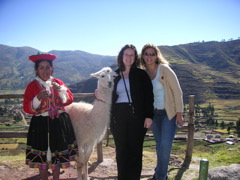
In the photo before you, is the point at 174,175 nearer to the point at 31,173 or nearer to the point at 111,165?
the point at 111,165

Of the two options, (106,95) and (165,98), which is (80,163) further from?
(165,98)

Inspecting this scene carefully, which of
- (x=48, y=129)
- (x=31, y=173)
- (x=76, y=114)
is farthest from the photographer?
(x=31, y=173)

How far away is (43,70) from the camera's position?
2.92 meters

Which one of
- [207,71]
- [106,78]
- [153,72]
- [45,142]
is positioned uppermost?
[207,71]

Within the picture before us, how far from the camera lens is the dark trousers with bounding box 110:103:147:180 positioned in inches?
119

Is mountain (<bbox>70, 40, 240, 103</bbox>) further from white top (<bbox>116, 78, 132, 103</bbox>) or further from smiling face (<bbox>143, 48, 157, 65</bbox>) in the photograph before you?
white top (<bbox>116, 78, 132, 103</bbox>)

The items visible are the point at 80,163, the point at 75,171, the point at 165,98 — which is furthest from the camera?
the point at 75,171

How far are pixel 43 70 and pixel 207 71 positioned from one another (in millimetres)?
148331

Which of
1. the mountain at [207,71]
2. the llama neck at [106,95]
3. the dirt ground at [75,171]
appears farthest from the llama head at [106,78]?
the mountain at [207,71]

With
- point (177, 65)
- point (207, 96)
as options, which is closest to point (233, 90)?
point (207, 96)

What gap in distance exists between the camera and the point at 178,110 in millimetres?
3289

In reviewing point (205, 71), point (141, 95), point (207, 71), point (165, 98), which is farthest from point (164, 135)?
point (207, 71)

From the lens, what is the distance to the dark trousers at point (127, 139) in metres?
3.02

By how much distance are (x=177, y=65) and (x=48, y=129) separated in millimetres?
127339
